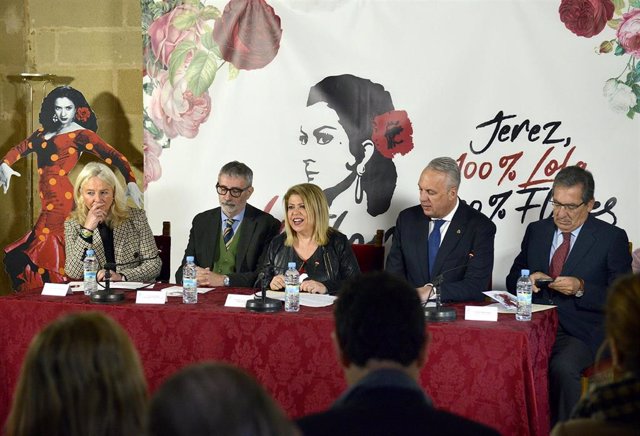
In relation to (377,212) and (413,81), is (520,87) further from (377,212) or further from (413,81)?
(377,212)

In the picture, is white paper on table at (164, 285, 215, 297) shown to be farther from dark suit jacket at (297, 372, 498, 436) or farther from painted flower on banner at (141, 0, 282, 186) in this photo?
dark suit jacket at (297, 372, 498, 436)

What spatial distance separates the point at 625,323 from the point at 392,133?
3132 millimetres

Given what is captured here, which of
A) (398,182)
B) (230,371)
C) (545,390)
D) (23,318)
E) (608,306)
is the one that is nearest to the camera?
(230,371)

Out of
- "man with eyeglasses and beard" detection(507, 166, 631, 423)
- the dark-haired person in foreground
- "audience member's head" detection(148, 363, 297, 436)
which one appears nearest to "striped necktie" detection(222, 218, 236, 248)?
"man with eyeglasses and beard" detection(507, 166, 631, 423)

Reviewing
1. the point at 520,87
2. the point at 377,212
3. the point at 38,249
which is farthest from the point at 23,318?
the point at 520,87

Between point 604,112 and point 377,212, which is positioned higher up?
point 604,112

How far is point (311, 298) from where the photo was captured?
3.58 metres

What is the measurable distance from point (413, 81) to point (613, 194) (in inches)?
44.6

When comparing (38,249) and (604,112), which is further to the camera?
(38,249)

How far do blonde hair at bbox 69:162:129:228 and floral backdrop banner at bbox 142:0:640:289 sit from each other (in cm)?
81

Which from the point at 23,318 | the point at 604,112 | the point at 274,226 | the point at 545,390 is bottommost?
the point at 545,390

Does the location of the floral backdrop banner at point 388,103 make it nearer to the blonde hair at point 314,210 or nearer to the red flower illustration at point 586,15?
the red flower illustration at point 586,15

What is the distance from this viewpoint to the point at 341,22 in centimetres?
474

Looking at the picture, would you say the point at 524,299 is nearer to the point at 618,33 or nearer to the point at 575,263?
the point at 575,263
